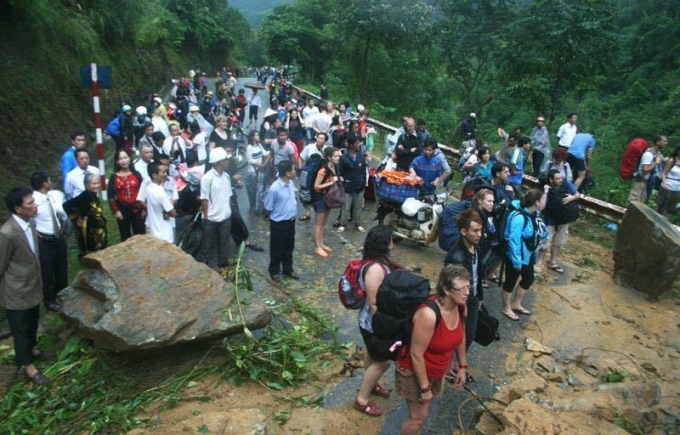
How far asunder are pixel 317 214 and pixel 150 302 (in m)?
3.45

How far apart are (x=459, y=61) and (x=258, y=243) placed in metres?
11.8

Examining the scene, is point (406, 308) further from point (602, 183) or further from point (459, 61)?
point (459, 61)

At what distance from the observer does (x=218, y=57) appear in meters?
49.5

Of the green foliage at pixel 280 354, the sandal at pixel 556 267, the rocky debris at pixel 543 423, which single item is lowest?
the green foliage at pixel 280 354

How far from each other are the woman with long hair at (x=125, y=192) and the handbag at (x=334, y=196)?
263 centimetres

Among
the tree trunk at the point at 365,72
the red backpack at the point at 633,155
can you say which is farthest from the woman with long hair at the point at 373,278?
the tree trunk at the point at 365,72

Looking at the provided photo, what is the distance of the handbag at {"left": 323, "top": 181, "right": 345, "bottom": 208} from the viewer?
7.46m

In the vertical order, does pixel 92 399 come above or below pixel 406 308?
below

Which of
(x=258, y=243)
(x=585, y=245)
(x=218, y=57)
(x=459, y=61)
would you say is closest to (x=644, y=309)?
(x=585, y=245)

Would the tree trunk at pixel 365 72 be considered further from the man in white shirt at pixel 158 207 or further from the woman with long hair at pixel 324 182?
Answer: the man in white shirt at pixel 158 207

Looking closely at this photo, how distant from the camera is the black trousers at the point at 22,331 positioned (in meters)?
4.46

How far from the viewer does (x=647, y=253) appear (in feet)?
23.1

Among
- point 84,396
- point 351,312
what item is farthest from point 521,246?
point 84,396

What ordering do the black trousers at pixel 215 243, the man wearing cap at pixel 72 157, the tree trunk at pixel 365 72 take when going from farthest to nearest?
1. the tree trunk at pixel 365 72
2. the man wearing cap at pixel 72 157
3. the black trousers at pixel 215 243
